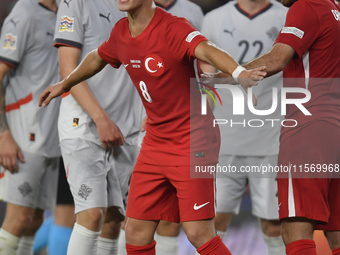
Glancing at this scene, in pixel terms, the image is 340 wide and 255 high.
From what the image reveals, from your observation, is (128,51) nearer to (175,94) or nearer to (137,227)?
(175,94)

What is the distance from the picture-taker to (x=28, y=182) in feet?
10.7

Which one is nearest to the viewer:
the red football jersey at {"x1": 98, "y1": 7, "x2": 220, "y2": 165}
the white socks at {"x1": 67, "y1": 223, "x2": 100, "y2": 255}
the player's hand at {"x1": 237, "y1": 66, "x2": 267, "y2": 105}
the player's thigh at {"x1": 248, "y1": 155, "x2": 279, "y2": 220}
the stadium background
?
the player's hand at {"x1": 237, "y1": 66, "x2": 267, "y2": 105}

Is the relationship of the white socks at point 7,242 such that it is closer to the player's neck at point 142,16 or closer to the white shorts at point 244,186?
the white shorts at point 244,186

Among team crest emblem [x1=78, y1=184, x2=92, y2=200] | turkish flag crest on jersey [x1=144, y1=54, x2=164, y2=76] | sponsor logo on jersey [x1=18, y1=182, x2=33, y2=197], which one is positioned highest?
turkish flag crest on jersey [x1=144, y1=54, x2=164, y2=76]

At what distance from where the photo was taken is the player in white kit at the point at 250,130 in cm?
318

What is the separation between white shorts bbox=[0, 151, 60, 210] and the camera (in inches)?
127

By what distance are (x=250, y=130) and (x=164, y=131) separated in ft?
3.62

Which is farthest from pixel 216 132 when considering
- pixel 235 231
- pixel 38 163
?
pixel 235 231

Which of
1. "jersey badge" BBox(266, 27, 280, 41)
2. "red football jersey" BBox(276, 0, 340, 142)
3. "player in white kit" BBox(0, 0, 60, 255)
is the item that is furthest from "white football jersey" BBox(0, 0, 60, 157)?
"red football jersey" BBox(276, 0, 340, 142)

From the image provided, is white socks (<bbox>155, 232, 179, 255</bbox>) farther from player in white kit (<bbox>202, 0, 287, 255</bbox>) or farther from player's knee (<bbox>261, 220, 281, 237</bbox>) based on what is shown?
player's knee (<bbox>261, 220, 281, 237</bbox>)

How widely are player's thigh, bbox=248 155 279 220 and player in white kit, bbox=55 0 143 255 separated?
836 mm

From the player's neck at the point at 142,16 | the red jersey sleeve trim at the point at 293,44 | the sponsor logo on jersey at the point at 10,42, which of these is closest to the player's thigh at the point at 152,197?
the player's neck at the point at 142,16

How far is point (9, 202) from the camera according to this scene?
325 cm

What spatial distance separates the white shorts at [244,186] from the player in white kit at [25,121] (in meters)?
1.17
